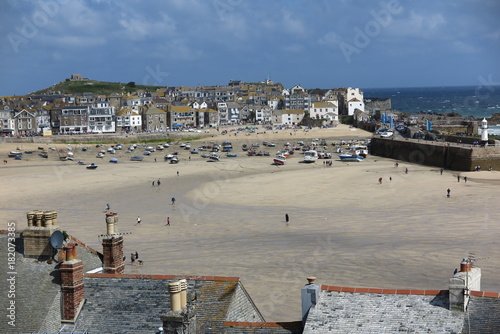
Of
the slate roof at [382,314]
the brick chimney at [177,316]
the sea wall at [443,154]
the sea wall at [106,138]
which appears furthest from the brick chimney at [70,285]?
the sea wall at [106,138]

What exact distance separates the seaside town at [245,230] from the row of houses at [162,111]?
745 millimetres

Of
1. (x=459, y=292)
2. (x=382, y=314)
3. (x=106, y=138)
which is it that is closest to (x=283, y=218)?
(x=382, y=314)

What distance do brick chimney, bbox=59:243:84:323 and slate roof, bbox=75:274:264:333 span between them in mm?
152

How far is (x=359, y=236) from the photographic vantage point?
2964 centimetres

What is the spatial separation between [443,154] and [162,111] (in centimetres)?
6900

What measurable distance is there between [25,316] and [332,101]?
134251 mm

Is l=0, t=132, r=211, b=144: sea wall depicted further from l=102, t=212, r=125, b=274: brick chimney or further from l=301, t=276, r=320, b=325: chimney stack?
l=301, t=276, r=320, b=325: chimney stack

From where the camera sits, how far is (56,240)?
995 cm

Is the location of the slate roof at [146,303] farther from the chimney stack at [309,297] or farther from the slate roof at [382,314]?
the slate roof at [382,314]

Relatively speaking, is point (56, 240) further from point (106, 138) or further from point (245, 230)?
point (106, 138)

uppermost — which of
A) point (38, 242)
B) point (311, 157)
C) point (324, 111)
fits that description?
point (324, 111)

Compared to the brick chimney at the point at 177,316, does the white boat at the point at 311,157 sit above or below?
below

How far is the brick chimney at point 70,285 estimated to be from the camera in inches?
359

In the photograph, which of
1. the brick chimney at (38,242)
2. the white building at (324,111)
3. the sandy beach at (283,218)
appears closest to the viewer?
the brick chimney at (38,242)
